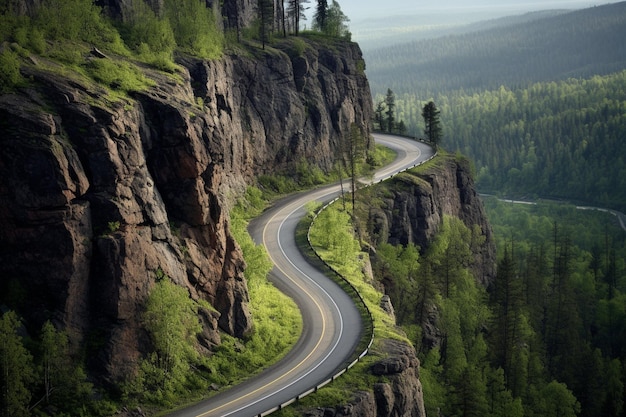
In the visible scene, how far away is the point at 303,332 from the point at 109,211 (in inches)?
868

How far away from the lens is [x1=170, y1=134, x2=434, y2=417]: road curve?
53562mm

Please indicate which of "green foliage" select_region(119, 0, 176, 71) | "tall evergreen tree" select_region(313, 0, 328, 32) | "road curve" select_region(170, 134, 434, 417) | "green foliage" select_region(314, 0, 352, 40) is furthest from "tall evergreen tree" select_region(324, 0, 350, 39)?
"green foliage" select_region(119, 0, 176, 71)

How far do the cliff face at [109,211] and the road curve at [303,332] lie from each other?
5.05 m

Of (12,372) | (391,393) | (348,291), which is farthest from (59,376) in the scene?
(348,291)

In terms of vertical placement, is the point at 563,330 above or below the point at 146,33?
below

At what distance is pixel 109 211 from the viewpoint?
51.2 m

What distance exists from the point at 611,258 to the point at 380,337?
93.3 meters

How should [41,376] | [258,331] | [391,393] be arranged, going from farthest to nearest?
1. [258,331]
2. [391,393]
3. [41,376]

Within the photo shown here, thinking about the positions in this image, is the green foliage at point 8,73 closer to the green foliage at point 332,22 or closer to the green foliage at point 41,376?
the green foliage at point 41,376

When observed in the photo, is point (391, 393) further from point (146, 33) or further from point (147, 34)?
point (146, 33)

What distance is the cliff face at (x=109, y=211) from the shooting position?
4819 cm

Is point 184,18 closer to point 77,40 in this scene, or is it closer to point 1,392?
point 77,40

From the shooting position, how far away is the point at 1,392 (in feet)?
149

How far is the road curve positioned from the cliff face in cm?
505
